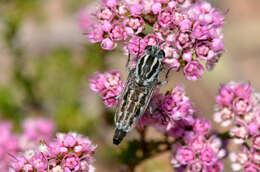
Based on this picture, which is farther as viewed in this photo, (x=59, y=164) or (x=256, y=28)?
(x=256, y=28)

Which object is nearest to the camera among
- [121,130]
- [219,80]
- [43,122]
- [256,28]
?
[121,130]

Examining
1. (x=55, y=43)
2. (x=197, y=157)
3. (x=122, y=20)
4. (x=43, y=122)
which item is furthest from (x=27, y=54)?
(x=197, y=157)

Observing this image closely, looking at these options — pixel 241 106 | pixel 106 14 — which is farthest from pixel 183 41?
pixel 241 106

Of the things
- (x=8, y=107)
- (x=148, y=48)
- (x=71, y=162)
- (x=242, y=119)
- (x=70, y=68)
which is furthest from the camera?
(x=70, y=68)

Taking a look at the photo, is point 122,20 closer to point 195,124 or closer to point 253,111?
point 195,124

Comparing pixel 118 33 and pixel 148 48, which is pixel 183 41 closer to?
pixel 148 48

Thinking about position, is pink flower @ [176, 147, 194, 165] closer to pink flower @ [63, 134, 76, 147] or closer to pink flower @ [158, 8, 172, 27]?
pink flower @ [63, 134, 76, 147]

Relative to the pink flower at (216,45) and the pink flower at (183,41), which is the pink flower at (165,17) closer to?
the pink flower at (183,41)
